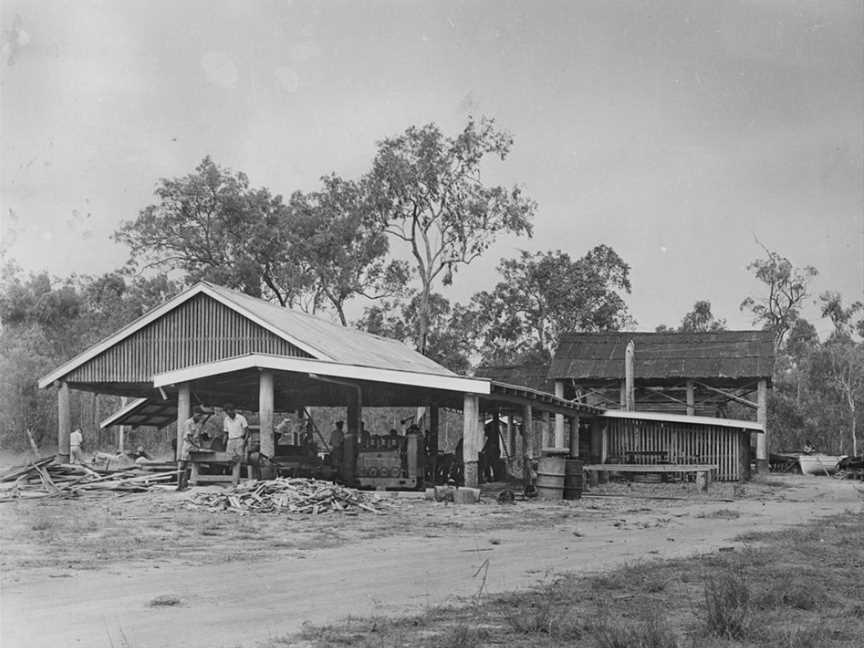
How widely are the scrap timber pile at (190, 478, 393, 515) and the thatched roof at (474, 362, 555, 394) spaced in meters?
22.3

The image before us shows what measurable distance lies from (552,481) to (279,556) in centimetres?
1051

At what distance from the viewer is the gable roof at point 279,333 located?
2562 centimetres

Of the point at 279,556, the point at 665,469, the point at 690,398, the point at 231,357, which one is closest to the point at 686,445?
the point at 665,469

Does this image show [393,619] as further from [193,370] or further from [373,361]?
[373,361]

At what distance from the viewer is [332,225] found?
51156 mm

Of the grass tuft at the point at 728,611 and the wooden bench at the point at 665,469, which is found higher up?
the grass tuft at the point at 728,611

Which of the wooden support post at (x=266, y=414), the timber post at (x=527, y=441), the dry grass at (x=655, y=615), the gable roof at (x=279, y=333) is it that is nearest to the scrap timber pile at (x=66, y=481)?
the wooden support post at (x=266, y=414)

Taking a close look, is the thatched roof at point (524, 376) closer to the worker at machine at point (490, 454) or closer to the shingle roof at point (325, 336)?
the shingle roof at point (325, 336)

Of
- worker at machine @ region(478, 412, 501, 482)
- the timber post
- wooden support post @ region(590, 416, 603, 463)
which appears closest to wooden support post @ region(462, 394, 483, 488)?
the timber post

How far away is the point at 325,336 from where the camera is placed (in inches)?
1118

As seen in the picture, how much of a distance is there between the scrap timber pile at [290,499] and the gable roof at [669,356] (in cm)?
1952

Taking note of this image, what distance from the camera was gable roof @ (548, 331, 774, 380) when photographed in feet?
118

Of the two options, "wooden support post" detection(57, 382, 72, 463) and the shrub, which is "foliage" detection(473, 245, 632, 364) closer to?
"wooden support post" detection(57, 382, 72, 463)

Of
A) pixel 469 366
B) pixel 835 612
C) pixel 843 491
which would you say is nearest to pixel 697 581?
pixel 835 612
